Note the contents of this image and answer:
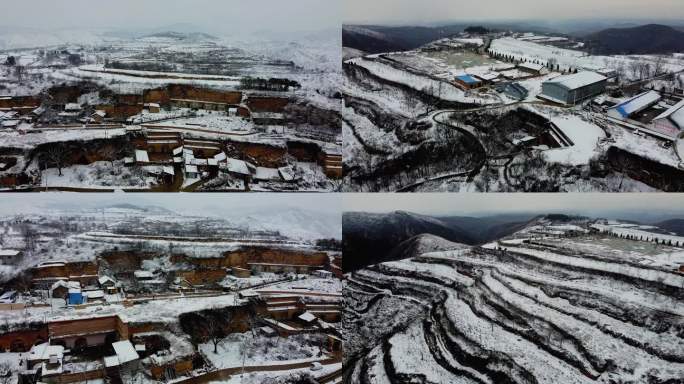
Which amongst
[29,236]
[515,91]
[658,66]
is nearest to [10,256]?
[29,236]

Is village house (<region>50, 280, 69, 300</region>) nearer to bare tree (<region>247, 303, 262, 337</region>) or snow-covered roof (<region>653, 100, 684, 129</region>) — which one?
bare tree (<region>247, 303, 262, 337</region>)

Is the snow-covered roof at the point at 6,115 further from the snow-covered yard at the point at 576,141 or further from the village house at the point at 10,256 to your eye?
the snow-covered yard at the point at 576,141

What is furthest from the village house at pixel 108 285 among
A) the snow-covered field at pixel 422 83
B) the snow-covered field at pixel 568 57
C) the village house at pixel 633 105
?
the village house at pixel 633 105

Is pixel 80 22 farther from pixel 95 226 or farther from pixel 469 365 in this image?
pixel 469 365

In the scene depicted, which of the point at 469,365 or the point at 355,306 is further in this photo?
the point at 355,306

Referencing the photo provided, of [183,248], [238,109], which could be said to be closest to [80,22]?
[238,109]

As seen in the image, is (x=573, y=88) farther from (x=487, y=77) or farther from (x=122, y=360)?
(x=122, y=360)
